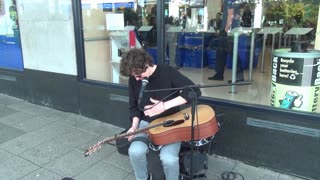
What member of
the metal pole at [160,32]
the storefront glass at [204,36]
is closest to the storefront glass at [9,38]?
the storefront glass at [204,36]

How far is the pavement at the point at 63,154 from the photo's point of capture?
9.84 feet

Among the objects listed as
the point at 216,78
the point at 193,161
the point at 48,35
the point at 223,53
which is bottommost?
the point at 193,161

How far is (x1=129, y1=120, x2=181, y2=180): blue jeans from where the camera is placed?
7.87ft

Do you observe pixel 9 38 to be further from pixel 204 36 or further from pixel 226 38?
pixel 226 38

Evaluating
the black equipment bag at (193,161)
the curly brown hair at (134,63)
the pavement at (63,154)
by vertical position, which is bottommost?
the pavement at (63,154)

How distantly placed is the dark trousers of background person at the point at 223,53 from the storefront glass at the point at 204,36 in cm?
3

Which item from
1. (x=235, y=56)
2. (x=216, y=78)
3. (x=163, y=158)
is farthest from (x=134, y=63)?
(x=235, y=56)

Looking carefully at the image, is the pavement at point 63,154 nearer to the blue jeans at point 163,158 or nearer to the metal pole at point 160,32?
the blue jeans at point 163,158

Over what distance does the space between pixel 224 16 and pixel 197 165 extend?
369 centimetres

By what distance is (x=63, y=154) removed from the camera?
11.2ft

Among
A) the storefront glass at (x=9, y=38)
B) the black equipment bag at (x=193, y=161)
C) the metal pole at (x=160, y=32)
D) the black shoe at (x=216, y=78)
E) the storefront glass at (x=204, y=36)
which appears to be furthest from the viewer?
the storefront glass at (x=9, y=38)

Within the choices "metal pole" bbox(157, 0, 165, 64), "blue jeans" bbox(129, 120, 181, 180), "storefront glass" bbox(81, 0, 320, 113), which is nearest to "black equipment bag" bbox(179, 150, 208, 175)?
"blue jeans" bbox(129, 120, 181, 180)

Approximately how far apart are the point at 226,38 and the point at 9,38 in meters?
3.77

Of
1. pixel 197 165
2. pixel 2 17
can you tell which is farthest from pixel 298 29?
pixel 2 17
